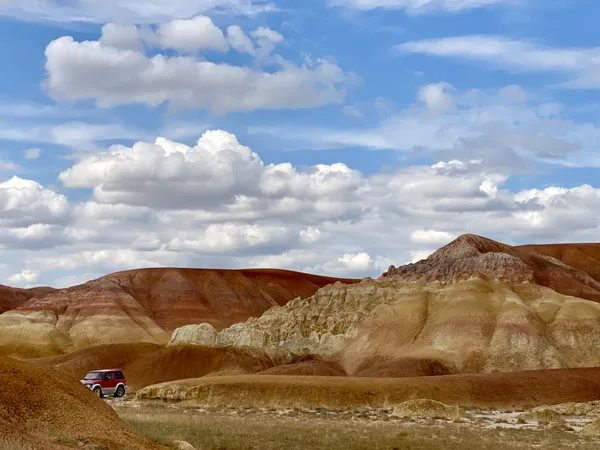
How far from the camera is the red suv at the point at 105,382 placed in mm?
53750

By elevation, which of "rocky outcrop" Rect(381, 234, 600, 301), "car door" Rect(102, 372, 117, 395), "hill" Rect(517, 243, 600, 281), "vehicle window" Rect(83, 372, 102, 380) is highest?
"hill" Rect(517, 243, 600, 281)

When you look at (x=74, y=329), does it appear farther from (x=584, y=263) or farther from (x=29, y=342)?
(x=584, y=263)

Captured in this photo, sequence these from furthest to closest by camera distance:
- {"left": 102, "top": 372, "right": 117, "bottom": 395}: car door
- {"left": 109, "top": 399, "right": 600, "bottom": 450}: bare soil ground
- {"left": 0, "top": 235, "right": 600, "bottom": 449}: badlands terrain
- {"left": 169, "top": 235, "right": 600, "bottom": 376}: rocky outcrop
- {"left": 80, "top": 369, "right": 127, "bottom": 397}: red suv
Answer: {"left": 169, "top": 235, "right": 600, "bottom": 376}: rocky outcrop
{"left": 102, "top": 372, "right": 117, "bottom": 395}: car door
{"left": 80, "top": 369, "right": 127, "bottom": 397}: red suv
{"left": 0, "top": 235, "right": 600, "bottom": 449}: badlands terrain
{"left": 109, "top": 399, "right": 600, "bottom": 450}: bare soil ground

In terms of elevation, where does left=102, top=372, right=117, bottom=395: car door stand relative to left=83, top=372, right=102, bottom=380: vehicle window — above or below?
below

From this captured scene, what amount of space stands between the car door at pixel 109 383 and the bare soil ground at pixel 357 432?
21.8 feet

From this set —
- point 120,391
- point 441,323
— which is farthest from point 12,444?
point 441,323

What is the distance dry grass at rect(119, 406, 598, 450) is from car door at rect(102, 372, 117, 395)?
16862mm

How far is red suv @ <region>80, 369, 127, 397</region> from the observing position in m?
53.8

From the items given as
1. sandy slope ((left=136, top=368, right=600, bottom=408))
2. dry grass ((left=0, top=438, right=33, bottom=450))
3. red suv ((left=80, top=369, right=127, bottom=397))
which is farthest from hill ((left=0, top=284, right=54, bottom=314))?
dry grass ((left=0, top=438, right=33, bottom=450))

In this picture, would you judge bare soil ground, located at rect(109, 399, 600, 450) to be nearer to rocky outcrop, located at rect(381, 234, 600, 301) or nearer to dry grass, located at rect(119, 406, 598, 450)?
dry grass, located at rect(119, 406, 598, 450)

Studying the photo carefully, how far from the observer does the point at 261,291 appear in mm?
168750

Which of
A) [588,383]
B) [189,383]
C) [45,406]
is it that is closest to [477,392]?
[588,383]

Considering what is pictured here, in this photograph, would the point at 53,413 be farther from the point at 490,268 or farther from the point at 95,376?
the point at 490,268

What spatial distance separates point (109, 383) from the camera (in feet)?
183
